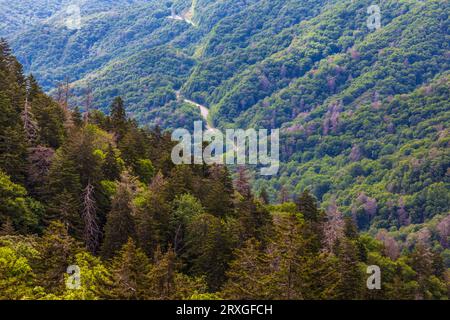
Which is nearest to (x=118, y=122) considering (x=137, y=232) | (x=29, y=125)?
(x=29, y=125)

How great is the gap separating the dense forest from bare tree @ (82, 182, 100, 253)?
0.18 metres

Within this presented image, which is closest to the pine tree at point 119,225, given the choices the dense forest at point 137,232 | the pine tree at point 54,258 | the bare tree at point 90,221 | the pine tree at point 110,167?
the dense forest at point 137,232

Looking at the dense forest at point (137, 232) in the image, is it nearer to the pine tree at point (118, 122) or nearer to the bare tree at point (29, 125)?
the bare tree at point (29, 125)

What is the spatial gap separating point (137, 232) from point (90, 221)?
3816mm

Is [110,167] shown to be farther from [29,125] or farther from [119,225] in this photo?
[119,225]

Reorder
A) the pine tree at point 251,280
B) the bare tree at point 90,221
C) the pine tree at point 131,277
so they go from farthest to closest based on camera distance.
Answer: the bare tree at point 90,221 → the pine tree at point 251,280 → the pine tree at point 131,277

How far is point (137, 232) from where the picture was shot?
44.5 meters

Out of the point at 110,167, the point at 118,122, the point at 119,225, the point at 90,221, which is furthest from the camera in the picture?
the point at 118,122

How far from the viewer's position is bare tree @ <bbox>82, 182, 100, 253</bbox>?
44375 millimetres

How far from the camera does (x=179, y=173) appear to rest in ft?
186

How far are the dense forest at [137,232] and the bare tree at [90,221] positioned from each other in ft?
0.59

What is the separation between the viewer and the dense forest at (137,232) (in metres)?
29.4

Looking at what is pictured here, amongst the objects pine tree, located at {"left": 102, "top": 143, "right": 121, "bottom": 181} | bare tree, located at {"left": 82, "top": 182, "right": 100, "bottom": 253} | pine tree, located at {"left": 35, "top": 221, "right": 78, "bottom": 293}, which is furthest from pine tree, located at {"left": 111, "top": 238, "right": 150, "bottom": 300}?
pine tree, located at {"left": 102, "top": 143, "right": 121, "bottom": 181}
